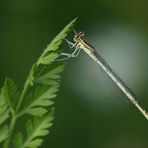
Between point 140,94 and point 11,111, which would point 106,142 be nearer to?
point 140,94

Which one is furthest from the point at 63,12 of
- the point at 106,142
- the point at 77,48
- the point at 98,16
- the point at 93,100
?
the point at 77,48

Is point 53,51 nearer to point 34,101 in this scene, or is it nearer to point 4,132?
point 34,101

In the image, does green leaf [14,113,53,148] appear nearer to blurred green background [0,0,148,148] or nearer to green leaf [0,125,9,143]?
green leaf [0,125,9,143]

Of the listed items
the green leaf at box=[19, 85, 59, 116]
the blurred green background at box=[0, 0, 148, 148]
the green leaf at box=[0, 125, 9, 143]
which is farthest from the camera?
the blurred green background at box=[0, 0, 148, 148]

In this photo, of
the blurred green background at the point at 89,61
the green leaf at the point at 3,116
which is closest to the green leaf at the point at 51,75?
the green leaf at the point at 3,116

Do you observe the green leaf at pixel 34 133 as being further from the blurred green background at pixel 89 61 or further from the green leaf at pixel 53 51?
the blurred green background at pixel 89 61

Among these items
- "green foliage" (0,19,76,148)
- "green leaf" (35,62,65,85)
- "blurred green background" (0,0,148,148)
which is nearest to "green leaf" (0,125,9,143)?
"green foliage" (0,19,76,148)
